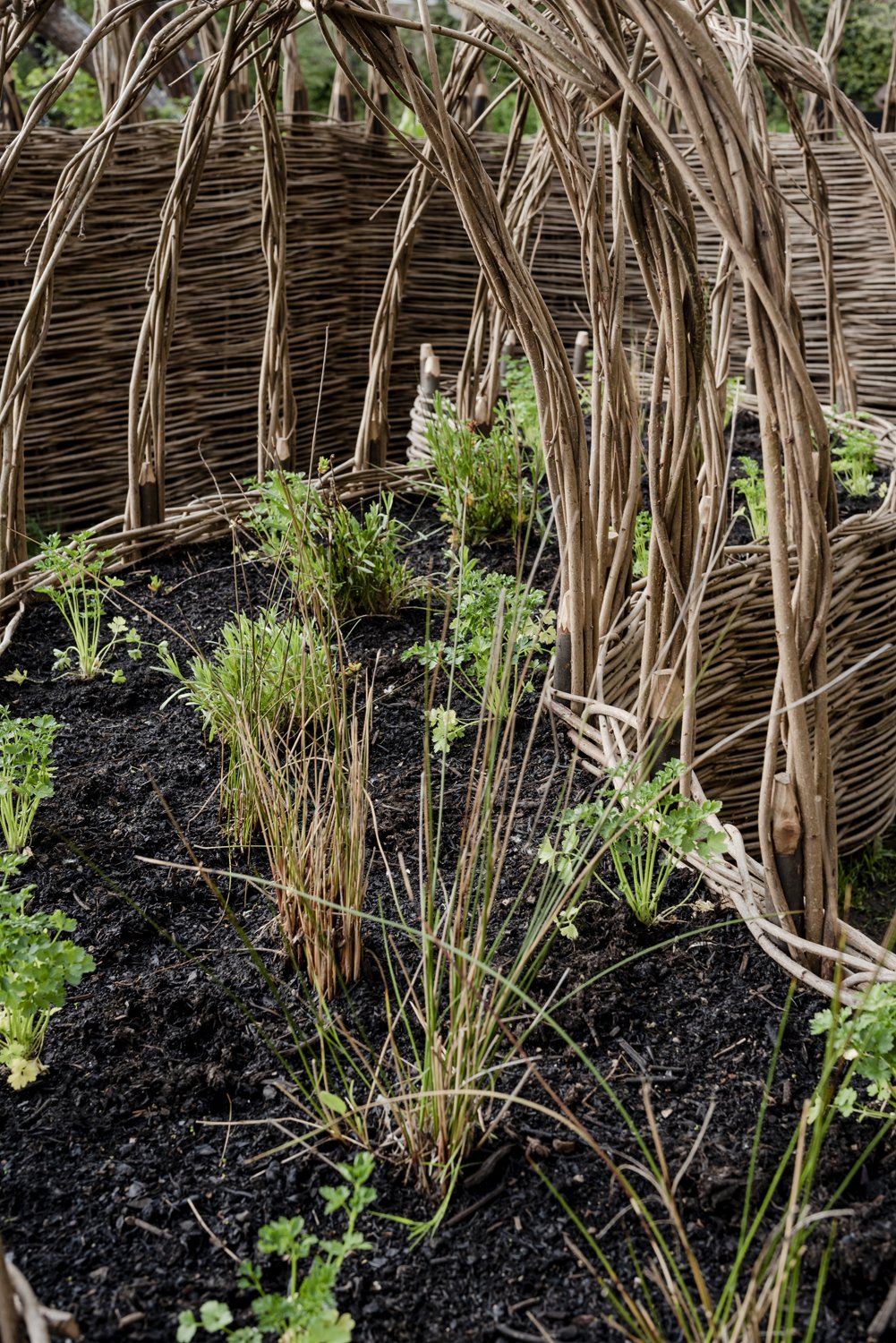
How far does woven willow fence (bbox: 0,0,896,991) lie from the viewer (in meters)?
1.16

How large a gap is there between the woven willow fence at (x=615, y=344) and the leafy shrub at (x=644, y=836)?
7 centimetres

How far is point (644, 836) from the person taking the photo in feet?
4.78

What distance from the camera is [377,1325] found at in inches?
38.3

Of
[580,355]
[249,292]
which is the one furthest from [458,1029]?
[249,292]

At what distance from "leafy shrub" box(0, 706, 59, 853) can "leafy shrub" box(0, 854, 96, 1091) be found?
13.0 inches

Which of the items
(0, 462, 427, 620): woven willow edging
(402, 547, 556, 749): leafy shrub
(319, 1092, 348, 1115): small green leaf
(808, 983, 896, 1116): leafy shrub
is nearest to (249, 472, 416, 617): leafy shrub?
(0, 462, 427, 620): woven willow edging

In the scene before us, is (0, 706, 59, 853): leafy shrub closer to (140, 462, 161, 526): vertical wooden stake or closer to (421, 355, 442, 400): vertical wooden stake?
(140, 462, 161, 526): vertical wooden stake

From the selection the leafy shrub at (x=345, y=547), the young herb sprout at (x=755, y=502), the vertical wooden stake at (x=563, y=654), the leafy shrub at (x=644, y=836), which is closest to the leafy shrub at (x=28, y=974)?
the leafy shrub at (x=644, y=836)

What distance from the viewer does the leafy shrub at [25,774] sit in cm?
155

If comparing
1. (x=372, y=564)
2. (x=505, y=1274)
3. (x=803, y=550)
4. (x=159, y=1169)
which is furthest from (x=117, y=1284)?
(x=372, y=564)

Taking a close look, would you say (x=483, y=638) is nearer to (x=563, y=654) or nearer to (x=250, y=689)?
(x=563, y=654)

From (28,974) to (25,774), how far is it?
55cm

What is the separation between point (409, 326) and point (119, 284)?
1309 millimetres

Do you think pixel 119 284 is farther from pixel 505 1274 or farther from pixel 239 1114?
pixel 505 1274
